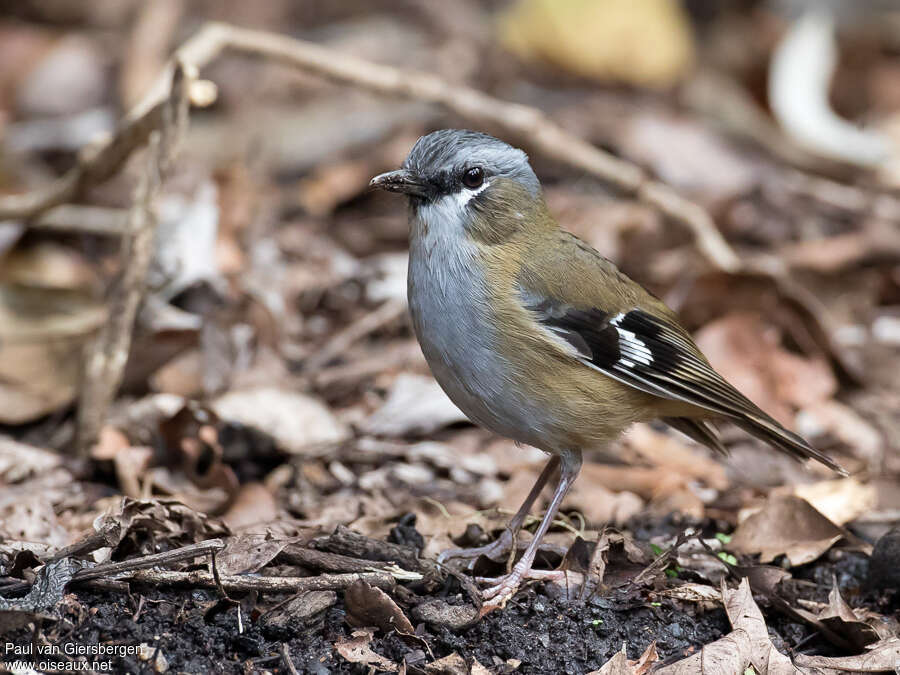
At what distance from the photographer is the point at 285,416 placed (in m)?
5.82

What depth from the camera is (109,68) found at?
10117 mm

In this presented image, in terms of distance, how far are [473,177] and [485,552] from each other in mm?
1653

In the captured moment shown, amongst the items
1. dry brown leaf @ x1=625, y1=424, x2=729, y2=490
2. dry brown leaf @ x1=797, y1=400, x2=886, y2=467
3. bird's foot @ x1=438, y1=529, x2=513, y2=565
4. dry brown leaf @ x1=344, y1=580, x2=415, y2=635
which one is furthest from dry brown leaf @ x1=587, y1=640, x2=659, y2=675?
dry brown leaf @ x1=797, y1=400, x2=886, y2=467

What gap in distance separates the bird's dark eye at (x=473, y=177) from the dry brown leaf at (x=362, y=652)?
1966 mm

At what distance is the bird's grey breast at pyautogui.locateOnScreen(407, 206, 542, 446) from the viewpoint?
14.3 ft

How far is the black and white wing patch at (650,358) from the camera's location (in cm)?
454

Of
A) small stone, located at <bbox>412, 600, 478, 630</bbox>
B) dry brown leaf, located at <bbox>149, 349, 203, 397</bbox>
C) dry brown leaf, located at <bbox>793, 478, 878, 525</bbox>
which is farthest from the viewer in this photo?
dry brown leaf, located at <bbox>149, 349, 203, 397</bbox>

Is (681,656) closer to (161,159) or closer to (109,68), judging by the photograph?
(161,159)

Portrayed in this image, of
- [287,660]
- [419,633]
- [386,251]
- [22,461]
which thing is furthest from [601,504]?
[386,251]

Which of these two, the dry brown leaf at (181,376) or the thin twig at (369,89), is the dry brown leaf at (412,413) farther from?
the thin twig at (369,89)

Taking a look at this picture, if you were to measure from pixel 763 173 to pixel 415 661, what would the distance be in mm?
6983

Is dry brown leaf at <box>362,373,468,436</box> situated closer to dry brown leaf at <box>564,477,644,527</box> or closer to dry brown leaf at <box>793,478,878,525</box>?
dry brown leaf at <box>564,477,644,527</box>

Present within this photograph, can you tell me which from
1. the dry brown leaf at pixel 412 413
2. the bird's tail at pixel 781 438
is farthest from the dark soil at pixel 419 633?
the dry brown leaf at pixel 412 413

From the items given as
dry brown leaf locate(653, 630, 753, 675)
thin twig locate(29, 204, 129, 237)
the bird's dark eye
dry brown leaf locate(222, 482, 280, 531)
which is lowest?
dry brown leaf locate(222, 482, 280, 531)
